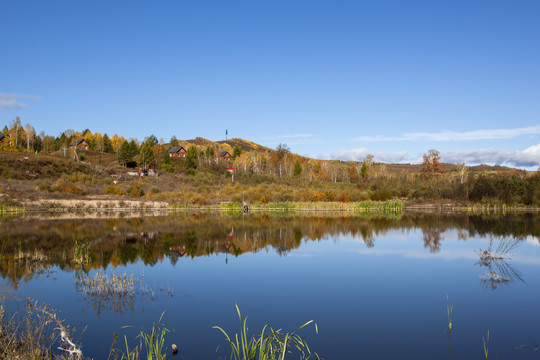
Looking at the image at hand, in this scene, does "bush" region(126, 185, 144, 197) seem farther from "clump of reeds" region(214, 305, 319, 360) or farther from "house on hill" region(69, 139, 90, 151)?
"house on hill" region(69, 139, 90, 151)

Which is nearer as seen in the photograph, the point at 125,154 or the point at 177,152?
the point at 125,154

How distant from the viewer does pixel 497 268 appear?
14086 mm

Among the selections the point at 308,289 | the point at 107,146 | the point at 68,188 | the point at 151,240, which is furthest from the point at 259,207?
the point at 107,146

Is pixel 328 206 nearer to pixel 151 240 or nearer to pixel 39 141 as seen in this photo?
pixel 151 240

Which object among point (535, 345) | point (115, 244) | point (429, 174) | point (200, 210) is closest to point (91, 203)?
point (200, 210)

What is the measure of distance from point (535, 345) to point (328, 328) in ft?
11.5

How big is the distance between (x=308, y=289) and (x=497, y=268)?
7317mm

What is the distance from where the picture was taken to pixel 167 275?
12.9m

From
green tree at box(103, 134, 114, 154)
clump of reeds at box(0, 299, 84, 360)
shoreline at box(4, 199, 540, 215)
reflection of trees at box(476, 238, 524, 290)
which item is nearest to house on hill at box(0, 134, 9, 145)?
green tree at box(103, 134, 114, 154)

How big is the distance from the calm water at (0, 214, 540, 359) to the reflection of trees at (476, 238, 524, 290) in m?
0.06

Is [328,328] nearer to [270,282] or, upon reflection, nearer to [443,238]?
[270,282]

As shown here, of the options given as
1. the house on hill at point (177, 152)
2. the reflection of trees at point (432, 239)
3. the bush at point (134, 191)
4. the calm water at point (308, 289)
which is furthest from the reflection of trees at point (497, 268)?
the house on hill at point (177, 152)

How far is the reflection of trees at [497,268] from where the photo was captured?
11984 mm

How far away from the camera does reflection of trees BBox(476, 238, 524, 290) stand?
39.3ft
